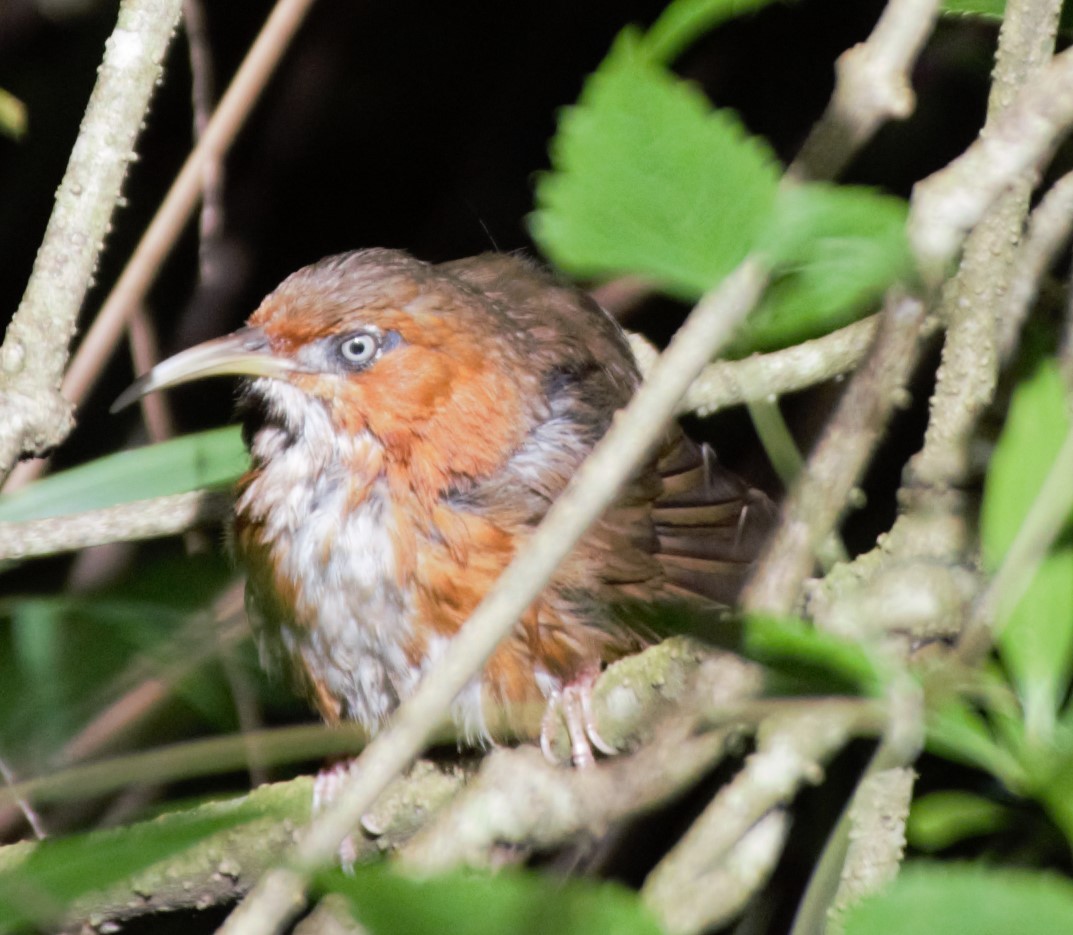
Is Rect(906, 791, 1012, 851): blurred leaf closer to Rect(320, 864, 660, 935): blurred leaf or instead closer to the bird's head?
the bird's head

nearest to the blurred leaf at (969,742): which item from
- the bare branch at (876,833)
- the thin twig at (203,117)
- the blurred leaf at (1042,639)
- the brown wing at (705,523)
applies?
the blurred leaf at (1042,639)

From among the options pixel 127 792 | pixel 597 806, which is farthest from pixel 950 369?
pixel 127 792

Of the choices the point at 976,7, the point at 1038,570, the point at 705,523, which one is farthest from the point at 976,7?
the point at 705,523

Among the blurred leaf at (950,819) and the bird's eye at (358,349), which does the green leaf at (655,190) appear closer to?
the blurred leaf at (950,819)

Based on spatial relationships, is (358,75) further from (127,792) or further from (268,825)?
(268,825)

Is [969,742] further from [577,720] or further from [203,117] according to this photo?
[203,117]

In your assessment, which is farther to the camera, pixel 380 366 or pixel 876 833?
pixel 380 366
